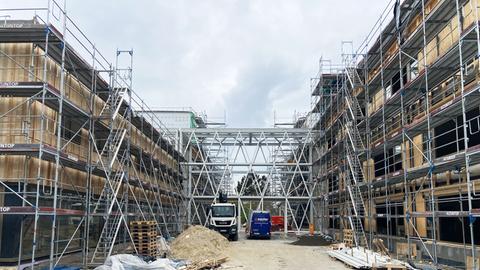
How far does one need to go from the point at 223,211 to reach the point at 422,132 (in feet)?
61.1

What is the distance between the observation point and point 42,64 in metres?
15.5

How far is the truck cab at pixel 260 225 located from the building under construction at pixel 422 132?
7.09 metres

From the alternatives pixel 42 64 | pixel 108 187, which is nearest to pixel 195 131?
pixel 108 187

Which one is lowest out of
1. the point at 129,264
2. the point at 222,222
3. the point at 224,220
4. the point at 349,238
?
the point at 129,264

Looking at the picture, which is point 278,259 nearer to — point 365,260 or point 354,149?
point 365,260

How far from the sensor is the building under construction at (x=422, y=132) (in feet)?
47.4

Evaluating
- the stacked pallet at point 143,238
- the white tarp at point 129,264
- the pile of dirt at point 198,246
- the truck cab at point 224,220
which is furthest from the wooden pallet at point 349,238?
the truck cab at point 224,220

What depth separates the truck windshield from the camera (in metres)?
33.6

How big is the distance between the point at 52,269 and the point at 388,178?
13.0 metres

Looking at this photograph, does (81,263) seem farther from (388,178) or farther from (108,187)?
(388,178)

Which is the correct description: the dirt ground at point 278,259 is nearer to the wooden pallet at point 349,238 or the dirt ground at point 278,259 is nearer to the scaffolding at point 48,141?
the wooden pallet at point 349,238

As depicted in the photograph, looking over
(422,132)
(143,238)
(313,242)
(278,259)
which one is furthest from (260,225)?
(422,132)

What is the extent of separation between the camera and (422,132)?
17781 millimetres

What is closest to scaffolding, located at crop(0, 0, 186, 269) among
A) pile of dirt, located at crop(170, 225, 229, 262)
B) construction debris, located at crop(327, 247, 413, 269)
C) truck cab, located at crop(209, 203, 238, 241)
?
pile of dirt, located at crop(170, 225, 229, 262)
